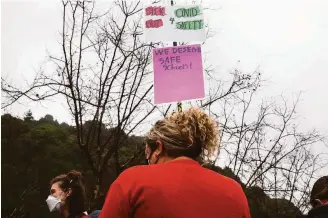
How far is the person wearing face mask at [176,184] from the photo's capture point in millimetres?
1350

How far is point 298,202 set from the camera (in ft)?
39.7

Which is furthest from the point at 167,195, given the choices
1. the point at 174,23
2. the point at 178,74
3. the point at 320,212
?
the point at 174,23

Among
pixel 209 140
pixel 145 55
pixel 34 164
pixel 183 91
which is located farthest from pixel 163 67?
pixel 34 164

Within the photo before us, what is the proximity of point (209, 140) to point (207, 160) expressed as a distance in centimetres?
8

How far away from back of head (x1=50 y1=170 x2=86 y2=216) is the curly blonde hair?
1267mm

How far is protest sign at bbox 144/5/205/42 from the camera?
3.44 metres

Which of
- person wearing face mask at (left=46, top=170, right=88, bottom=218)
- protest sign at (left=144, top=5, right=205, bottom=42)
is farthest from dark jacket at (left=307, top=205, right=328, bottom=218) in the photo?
protest sign at (left=144, top=5, right=205, bottom=42)

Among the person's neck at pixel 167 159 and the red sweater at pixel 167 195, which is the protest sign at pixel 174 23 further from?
the red sweater at pixel 167 195

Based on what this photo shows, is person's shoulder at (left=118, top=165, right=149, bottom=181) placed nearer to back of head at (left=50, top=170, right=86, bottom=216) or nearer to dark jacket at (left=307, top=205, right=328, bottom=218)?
dark jacket at (left=307, top=205, right=328, bottom=218)

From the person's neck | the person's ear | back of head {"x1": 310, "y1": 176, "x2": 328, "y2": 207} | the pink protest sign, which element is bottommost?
back of head {"x1": 310, "y1": 176, "x2": 328, "y2": 207}

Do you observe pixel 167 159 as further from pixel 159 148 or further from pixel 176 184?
pixel 176 184

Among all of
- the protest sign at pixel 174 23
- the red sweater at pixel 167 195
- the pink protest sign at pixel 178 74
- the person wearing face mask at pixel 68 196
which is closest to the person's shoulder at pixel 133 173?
the red sweater at pixel 167 195

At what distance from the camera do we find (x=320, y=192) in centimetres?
226

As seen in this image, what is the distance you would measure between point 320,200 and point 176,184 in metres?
1.21
